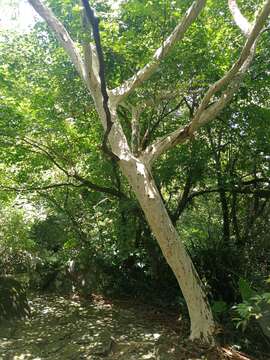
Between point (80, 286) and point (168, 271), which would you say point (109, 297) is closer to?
point (80, 286)

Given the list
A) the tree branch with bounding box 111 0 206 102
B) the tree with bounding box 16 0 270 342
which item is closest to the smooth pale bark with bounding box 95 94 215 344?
the tree with bounding box 16 0 270 342

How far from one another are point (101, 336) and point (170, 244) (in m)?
1.75

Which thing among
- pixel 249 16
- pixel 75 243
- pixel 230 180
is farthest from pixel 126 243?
pixel 249 16

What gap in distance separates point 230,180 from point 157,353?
322 cm

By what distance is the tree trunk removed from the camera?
4383 millimetres

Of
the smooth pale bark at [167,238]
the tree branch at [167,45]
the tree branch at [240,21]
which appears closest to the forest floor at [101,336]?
the smooth pale bark at [167,238]

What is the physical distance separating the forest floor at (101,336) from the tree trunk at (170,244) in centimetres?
33

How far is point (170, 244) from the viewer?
4.39 metres

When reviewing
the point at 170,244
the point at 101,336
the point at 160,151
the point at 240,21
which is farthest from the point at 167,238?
the point at 240,21

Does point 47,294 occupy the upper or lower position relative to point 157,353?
upper

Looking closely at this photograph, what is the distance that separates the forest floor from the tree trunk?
33 centimetres

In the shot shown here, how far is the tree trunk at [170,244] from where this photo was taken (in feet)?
14.4

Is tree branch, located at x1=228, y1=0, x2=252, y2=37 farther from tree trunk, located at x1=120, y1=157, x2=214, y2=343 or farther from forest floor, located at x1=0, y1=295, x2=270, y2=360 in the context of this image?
forest floor, located at x1=0, y1=295, x2=270, y2=360

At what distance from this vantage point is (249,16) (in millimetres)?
6250
